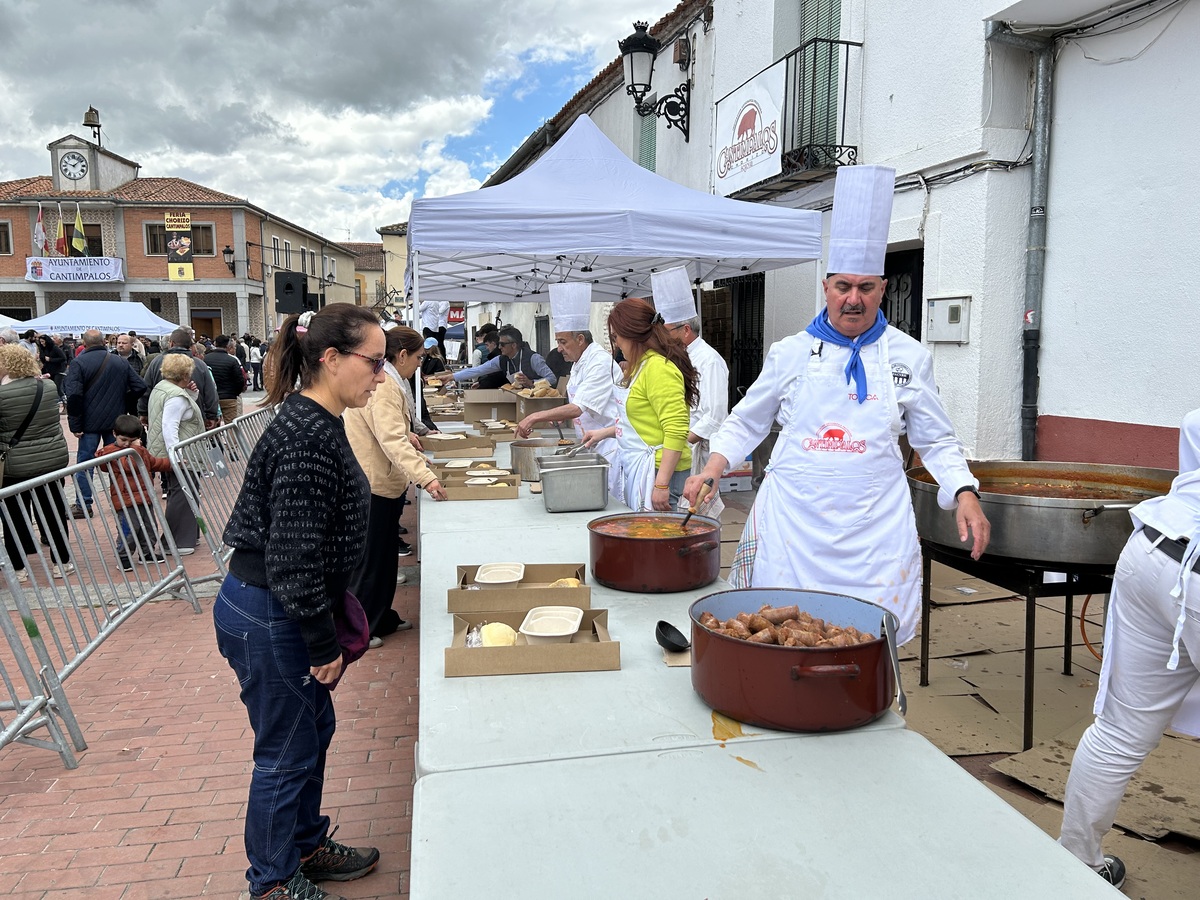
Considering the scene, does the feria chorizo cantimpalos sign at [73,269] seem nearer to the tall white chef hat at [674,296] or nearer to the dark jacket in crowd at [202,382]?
the dark jacket in crowd at [202,382]

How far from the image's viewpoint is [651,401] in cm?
416

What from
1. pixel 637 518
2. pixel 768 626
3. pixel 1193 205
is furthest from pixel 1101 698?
pixel 1193 205

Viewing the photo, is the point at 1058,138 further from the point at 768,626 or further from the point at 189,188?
the point at 189,188

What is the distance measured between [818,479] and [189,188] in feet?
142

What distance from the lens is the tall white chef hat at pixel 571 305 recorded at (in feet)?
22.1

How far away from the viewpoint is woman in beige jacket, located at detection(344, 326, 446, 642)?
405 centimetres

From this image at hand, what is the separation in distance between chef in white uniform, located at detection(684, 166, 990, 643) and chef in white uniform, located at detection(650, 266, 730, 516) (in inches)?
66.7

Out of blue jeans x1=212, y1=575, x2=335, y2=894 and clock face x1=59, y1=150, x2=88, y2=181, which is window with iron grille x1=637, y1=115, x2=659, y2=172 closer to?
blue jeans x1=212, y1=575, x2=335, y2=894

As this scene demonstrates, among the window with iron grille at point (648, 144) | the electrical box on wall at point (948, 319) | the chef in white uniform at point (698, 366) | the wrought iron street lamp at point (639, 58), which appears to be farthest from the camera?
the window with iron grille at point (648, 144)

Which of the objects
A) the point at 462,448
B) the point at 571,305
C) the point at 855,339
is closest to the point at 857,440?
the point at 855,339

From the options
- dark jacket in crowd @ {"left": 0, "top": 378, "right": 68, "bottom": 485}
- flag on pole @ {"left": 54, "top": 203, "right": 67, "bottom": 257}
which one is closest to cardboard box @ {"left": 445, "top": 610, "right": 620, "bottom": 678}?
dark jacket in crowd @ {"left": 0, "top": 378, "right": 68, "bottom": 485}

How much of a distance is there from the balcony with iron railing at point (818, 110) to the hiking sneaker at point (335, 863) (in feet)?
23.8

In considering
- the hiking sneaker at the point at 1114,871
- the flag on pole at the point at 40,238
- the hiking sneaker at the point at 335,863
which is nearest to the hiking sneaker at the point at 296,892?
the hiking sneaker at the point at 335,863

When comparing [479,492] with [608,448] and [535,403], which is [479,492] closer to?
[608,448]
